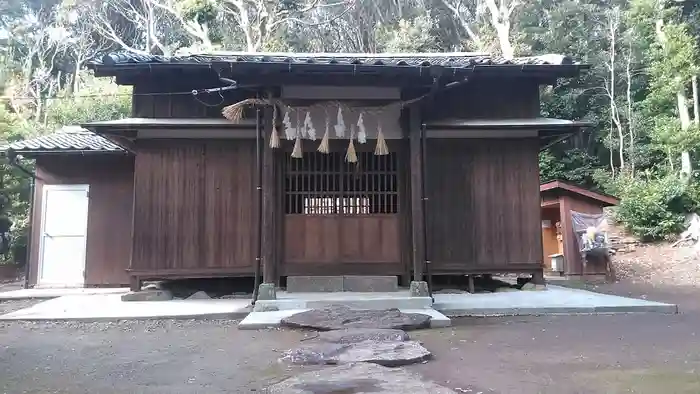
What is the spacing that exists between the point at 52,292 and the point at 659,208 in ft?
57.0

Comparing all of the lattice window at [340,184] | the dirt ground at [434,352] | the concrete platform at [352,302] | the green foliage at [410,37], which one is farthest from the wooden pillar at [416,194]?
the green foliage at [410,37]

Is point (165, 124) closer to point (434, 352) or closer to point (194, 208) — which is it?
point (194, 208)

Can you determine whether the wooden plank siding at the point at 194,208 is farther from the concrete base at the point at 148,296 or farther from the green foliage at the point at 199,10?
the green foliage at the point at 199,10

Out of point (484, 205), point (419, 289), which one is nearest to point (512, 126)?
point (484, 205)

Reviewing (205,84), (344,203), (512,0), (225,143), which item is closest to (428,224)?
(344,203)

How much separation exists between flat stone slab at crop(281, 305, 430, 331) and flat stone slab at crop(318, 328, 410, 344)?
394 mm

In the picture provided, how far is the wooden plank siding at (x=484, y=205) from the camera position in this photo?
29.2 ft

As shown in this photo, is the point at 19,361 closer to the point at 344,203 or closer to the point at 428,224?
the point at 344,203

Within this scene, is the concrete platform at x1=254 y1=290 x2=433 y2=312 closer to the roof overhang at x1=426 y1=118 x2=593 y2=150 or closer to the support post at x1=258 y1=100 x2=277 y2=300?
the support post at x1=258 y1=100 x2=277 y2=300

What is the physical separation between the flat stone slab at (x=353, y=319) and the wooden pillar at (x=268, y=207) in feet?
4.53

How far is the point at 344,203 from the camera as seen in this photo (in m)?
8.64

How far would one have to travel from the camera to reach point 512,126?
27.8 ft

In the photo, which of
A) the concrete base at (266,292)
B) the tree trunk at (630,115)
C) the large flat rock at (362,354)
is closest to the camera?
the large flat rock at (362,354)

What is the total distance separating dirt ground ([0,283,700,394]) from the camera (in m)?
3.76
